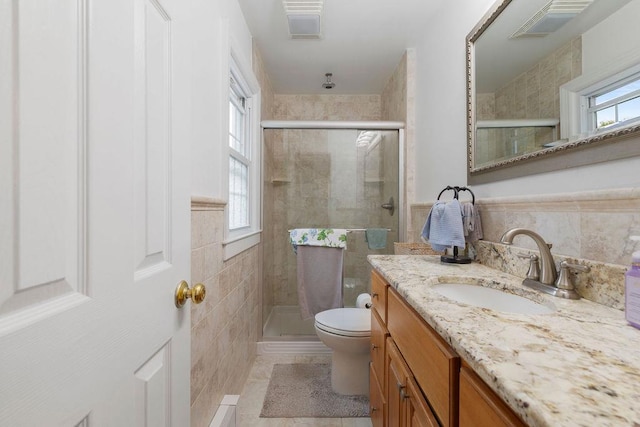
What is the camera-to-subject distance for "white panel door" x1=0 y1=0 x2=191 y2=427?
0.99 feet

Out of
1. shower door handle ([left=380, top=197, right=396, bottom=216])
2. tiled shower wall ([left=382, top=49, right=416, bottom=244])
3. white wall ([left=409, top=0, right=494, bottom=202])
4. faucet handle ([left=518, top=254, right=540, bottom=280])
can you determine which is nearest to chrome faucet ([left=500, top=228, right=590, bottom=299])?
faucet handle ([left=518, top=254, right=540, bottom=280])

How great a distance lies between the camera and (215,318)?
50.1 inches

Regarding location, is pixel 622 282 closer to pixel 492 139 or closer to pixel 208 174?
pixel 492 139

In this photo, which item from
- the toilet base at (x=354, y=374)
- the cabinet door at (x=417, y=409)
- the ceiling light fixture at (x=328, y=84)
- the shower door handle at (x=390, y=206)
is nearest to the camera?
the cabinet door at (x=417, y=409)

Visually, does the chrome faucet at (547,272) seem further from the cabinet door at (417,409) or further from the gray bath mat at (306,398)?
the gray bath mat at (306,398)

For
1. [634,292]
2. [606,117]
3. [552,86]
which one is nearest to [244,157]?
[552,86]

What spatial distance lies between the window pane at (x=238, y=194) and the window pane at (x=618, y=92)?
167 centimetres

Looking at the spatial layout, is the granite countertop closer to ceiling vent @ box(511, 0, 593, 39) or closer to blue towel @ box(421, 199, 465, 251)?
blue towel @ box(421, 199, 465, 251)

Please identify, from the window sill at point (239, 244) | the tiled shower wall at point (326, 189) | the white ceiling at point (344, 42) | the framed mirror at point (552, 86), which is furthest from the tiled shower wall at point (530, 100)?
the window sill at point (239, 244)

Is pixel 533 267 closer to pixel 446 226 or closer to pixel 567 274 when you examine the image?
pixel 567 274

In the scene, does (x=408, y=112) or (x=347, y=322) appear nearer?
(x=347, y=322)

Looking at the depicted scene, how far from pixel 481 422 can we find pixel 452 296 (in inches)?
21.7

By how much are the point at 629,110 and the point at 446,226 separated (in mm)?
665

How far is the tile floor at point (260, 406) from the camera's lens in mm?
1453
